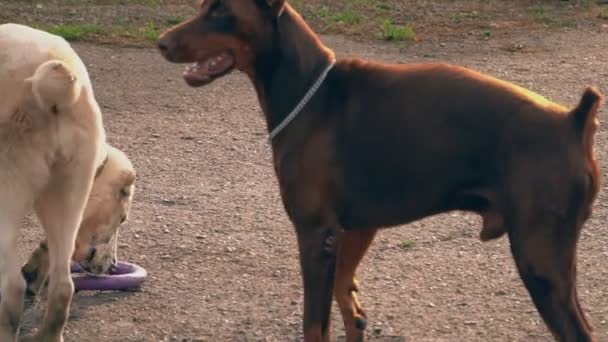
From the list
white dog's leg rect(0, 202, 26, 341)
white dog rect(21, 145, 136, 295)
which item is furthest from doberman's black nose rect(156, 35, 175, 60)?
white dog rect(21, 145, 136, 295)

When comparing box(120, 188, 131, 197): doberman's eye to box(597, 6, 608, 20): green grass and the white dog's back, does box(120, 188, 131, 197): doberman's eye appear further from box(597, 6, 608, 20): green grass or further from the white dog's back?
box(597, 6, 608, 20): green grass

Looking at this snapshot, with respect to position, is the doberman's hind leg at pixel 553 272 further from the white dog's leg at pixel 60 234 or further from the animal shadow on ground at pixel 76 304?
the animal shadow on ground at pixel 76 304

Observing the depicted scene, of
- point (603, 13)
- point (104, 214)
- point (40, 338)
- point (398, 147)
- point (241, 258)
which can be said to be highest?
point (398, 147)

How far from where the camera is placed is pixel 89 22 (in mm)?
13688

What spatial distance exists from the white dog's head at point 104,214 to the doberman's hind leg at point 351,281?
1285 mm

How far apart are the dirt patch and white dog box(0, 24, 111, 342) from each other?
20.4 inches

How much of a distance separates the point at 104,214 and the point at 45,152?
3.15 feet

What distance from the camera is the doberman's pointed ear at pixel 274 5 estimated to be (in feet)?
18.3

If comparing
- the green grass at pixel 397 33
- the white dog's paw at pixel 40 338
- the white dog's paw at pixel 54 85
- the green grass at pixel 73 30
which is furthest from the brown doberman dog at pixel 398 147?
the green grass at pixel 397 33

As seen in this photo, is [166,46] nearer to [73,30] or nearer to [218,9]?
[218,9]

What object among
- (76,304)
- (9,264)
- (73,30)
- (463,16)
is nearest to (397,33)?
(463,16)

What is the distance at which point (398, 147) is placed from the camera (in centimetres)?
551

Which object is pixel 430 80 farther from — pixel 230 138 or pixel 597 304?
pixel 230 138

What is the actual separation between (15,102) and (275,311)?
67.9 inches
